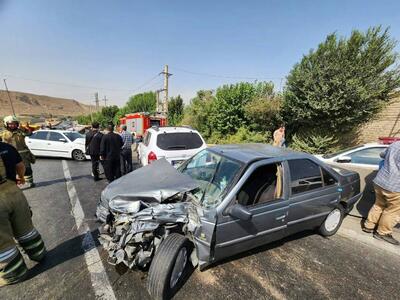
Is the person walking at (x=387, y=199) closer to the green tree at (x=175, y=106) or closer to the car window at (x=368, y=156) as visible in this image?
the car window at (x=368, y=156)

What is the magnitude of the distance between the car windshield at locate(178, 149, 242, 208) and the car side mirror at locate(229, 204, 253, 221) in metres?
0.18

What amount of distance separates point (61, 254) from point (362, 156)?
6.31 metres

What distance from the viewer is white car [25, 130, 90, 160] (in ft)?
28.8

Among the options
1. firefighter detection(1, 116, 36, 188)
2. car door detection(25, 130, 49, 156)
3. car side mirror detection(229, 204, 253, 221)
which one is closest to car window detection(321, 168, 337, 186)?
car side mirror detection(229, 204, 253, 221)

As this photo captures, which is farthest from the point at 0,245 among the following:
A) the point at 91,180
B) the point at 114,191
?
the point at 91,180

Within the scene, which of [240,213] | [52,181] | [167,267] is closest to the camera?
[167,267]

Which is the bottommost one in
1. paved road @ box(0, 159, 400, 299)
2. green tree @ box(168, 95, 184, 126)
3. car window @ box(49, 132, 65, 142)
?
paved road @ box(0, 159, 400, 299)

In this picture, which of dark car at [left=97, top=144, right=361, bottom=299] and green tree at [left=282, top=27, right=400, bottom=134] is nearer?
dark car at [left=97, top=144, right=361, bottom=299]

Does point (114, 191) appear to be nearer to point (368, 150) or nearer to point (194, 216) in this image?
point (194, 216)

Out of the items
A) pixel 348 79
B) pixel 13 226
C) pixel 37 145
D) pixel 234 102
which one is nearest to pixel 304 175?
pixel 13 226

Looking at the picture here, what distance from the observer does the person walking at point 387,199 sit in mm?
3219

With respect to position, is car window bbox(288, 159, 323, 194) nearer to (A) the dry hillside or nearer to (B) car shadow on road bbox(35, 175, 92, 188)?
(B) car shadow on road bbox(35, 175, 92, 188)

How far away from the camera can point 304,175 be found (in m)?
2.92

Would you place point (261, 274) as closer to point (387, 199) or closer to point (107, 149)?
point (387, 199)
